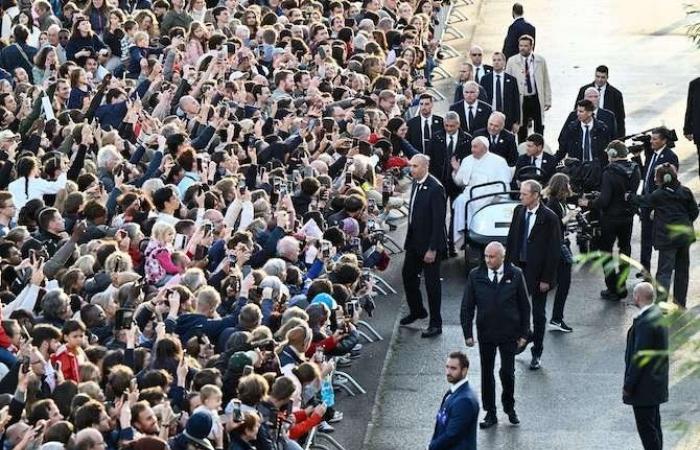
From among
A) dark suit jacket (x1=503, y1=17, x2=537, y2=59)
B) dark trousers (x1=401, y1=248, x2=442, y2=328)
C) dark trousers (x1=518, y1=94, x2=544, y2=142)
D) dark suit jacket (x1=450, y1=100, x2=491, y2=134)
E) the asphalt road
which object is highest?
dark suit jacket (x1=503, y1=17, x2=537, y2=59)

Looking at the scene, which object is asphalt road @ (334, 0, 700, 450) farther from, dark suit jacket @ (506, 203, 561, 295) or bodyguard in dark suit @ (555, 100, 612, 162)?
bodyguard in dark suit @ (555, 100, 612, 162)

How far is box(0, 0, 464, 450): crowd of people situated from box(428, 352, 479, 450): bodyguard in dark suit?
45.2 inches

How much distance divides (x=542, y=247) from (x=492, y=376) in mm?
1972

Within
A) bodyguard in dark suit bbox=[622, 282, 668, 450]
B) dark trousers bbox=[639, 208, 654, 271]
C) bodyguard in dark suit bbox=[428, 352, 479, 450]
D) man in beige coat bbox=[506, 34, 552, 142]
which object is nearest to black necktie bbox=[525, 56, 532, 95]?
man in beige coat bbox=[506, 34, 552, 142]

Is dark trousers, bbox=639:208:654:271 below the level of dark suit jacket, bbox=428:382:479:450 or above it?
below

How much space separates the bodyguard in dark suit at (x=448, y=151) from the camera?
70.5ft

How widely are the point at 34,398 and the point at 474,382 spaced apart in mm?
5684

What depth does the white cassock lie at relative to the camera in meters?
20.7

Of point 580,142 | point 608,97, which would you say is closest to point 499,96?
point 608,97

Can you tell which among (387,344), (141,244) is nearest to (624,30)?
(387,344)

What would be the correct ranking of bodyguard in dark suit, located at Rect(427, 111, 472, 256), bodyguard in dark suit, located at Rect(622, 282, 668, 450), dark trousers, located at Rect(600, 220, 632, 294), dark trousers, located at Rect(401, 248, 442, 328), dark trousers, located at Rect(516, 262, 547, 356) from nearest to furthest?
bodyguard in dark suit, located at Rect(622, 282, 668, 450)
dark trousers, located at Rect(516, 262, 547, 356)
dark trousers, located at Rect(401, 248, 442, 328)
dark trousers, located at Rect(600, 220, 632, 294)
bodyguard in dark suit, located at Rect(427, 111, 472, 256)

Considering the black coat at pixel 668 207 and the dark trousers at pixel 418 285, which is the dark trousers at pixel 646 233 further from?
the dark trousers at pixel 418 285

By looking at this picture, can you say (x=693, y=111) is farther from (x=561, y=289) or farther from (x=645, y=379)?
(x=645, y=379)

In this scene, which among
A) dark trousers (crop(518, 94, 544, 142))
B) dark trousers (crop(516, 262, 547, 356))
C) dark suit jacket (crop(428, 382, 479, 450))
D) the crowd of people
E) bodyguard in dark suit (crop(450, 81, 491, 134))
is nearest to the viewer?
the crowd of people
